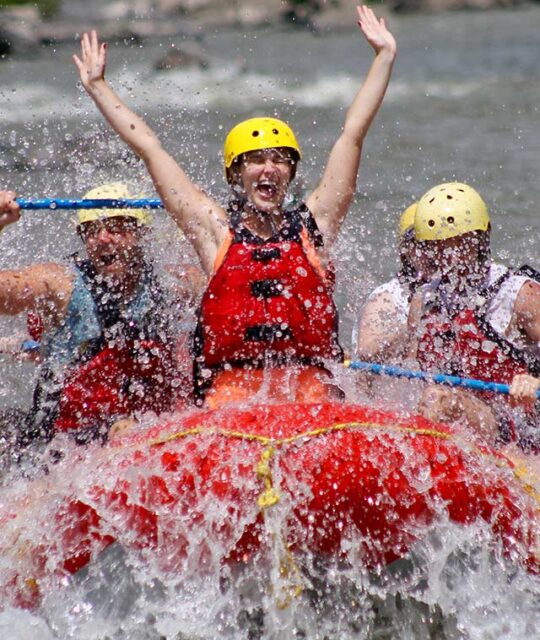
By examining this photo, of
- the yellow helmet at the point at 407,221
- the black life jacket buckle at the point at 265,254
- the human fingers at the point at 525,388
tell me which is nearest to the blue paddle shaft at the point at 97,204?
the black life jacket buckle at the point at 265,254

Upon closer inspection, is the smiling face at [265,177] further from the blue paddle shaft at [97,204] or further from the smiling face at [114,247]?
the smiling face at [114,247]

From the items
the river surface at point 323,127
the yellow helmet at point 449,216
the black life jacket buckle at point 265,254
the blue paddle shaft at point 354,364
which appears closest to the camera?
the black life jacket buckle at point 265,254

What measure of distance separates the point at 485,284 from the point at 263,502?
187 centimetres

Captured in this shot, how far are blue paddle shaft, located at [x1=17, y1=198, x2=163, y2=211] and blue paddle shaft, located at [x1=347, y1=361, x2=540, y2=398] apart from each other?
1193 mm

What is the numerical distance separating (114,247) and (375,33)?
1550mm

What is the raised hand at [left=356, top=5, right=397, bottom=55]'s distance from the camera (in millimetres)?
5168

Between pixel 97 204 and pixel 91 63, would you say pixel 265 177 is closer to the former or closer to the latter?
pixel 97 204

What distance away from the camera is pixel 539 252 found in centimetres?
933

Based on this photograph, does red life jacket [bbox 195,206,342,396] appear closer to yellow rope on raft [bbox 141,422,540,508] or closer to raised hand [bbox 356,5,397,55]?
yellow rope on raft [bbox 141,422,540,508]

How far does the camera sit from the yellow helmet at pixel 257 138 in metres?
4.96

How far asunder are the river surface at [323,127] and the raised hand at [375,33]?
1.66m

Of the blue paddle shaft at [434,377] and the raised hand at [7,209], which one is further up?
the raised hand at [7,209]

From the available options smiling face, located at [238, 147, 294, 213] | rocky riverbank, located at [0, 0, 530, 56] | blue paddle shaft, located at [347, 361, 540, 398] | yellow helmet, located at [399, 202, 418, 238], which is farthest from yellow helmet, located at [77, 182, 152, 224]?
rocky riverbank, located at [0, 0, 530, 56]

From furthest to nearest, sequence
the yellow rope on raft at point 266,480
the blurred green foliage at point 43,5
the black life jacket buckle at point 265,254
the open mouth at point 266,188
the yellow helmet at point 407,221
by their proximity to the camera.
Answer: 1. the blurred green foliage at point 43,5
2. the yellow helmet at point 407,221
3. the open mouth at point 266,188
4. the black life jacket buckle at point 265,254
5. the yellow rope on raft at point 266,480
